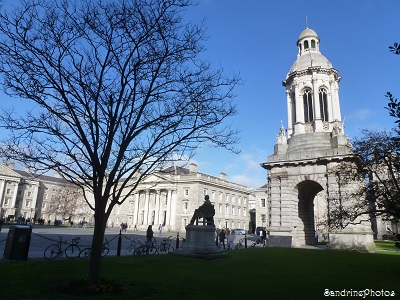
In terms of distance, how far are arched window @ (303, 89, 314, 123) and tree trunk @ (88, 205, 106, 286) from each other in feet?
84.7

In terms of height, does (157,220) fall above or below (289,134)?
below

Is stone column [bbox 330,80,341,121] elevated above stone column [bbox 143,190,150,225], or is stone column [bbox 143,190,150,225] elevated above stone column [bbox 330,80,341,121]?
stone column [bbox 330,80,341,121]

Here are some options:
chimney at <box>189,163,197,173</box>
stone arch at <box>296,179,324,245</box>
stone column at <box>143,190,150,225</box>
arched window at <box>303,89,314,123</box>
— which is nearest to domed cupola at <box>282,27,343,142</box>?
arched window at <box>303,89,314,123</box>

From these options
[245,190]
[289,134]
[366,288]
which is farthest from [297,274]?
[245,190]

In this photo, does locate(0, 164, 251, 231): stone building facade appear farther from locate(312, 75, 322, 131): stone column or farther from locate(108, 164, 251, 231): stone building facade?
locate(312, 75, 322, 131): stone column

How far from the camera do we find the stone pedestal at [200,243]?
625 inches

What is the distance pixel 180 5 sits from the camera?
8664 mm

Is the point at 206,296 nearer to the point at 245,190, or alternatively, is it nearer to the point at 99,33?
the point at 99,33

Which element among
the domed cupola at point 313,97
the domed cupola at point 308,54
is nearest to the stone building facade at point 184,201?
the domed cupola at point 313,97

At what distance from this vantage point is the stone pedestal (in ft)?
52.1

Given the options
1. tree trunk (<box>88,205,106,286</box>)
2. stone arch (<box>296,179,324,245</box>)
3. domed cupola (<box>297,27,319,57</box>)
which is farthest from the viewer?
domed cupola (<box>297,27,319,57</box>)

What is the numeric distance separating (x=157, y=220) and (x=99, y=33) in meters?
62.2

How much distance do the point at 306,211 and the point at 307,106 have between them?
10.2 m

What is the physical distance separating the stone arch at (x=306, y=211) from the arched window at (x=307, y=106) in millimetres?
6361
